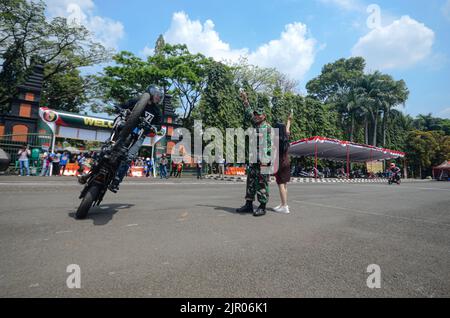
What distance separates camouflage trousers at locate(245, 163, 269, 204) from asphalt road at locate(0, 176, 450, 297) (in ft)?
1.83

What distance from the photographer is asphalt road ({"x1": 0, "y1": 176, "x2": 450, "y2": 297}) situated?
5.57ft

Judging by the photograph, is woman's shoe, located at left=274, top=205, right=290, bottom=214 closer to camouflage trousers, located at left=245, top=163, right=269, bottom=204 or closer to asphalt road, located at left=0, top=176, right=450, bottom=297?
camouflage trousers, located at left=245, top=163, right=269, bottom=204

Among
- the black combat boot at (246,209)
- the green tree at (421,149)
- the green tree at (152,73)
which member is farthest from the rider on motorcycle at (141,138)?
the green tree at (421,149)

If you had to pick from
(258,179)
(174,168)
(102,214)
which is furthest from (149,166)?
(258,179)

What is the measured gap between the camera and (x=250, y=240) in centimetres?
288

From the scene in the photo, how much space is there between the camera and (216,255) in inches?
92.4

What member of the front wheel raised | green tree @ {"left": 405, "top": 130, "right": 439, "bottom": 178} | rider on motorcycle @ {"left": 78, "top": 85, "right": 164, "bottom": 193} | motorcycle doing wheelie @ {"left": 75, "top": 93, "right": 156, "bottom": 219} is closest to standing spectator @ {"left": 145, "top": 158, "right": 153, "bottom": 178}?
rider on motorcycle @ {"left": 78, "top": 85, "right": 164, "bottom": 193}

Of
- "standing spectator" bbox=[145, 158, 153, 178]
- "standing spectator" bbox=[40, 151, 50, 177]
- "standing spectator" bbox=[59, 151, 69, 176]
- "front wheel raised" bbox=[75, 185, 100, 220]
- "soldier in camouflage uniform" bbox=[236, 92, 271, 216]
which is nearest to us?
"front wheel raised" bbox=[75, 185, 100, 220]

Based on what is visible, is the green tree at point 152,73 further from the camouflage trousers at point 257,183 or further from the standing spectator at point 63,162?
the camouflage trousers at point 257,183

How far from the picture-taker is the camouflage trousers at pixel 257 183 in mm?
4574

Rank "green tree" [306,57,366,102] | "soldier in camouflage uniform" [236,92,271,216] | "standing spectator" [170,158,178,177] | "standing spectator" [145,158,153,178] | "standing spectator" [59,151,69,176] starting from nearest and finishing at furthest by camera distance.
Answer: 1. "soldier in camouflage uniform" [236,92,271,216]
2. "standing spectator" [59,151,69,176]
3. "standing spectator" [145,158,153,178]
4. "standing spectator" [170,158,178,177]
5. "green tree" [306,57,366,102]

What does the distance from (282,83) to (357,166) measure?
17.5m

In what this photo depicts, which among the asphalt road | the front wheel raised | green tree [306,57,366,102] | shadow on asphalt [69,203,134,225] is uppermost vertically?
green tree [306,57,366,102]

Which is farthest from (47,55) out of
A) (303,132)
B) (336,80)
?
(336,80)
